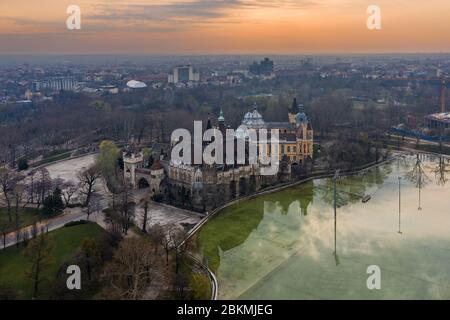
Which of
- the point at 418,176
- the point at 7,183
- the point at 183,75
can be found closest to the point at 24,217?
the point at 7,183

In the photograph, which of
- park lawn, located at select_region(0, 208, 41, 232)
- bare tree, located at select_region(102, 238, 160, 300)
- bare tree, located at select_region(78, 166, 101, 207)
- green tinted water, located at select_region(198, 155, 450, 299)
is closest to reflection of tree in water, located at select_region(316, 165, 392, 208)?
green tinted water, located at select_region(198, 155, 450, 299)

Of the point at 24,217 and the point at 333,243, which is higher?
the point at 24,217

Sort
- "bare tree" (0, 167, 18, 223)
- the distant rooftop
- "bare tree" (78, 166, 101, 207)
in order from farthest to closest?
the distant rooftop, "bare tree" (78, 166, 101, 207), "bare tree" (0, 167, 18, 223)

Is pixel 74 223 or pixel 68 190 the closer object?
pixel 74 223

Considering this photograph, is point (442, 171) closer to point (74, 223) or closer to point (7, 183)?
point (74, 223)

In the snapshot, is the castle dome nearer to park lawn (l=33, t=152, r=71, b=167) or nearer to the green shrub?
park lawn (l=33, t=152, r=71, b=167)
